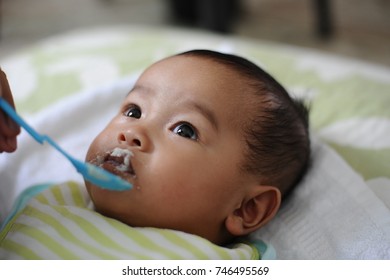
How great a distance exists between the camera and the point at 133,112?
0.74m

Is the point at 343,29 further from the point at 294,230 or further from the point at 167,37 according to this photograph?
the point at 294,230

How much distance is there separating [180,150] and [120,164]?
3.3 inches

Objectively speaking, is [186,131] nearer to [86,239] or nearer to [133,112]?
[133,112]

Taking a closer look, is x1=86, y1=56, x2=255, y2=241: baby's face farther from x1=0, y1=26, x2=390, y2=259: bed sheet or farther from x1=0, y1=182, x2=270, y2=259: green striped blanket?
x1=0, y1=26, x2=390, y2=259: bed sheet

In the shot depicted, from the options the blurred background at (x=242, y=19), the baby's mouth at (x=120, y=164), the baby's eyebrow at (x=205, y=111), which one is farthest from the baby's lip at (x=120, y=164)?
the blurred background at (x=242, y=19)

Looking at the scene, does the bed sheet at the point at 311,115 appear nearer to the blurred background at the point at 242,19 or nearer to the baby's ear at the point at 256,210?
the baby's ear at the point at 256,210

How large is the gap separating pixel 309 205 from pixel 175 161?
27cm

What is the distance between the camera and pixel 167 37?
1326mm

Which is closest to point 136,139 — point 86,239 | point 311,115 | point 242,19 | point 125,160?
point 125,160

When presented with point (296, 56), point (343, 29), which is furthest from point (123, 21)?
point (296, 56)

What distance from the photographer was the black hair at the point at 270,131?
2.37 feet
